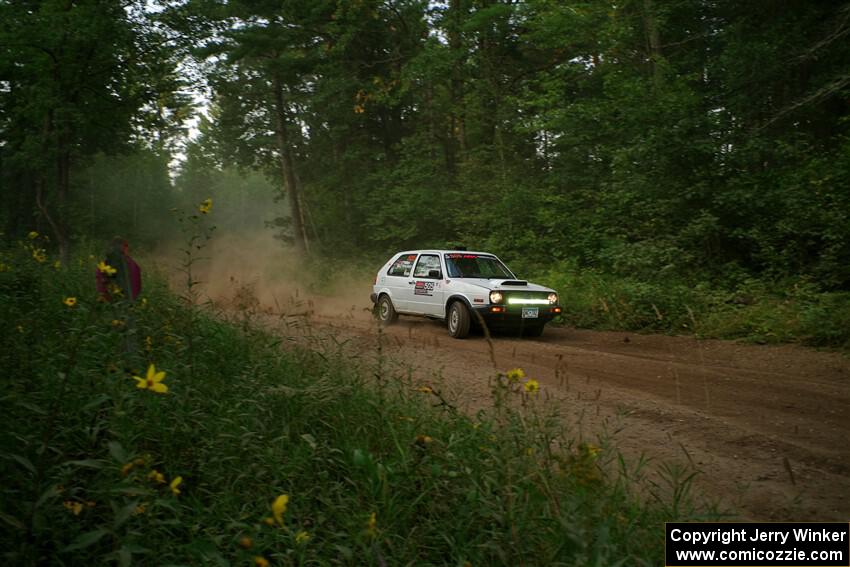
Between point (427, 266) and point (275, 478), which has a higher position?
point (427, 266)

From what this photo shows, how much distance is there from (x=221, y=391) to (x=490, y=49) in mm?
21255

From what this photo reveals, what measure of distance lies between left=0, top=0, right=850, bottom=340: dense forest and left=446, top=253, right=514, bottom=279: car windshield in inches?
144

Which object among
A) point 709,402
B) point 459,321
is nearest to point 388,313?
point 459,321

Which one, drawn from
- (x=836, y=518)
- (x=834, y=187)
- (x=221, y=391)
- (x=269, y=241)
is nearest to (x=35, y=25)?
(x=221, y=391)

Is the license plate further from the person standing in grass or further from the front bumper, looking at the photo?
the person standing in grass

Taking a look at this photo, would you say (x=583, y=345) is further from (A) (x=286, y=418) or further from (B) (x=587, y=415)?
(A) (x=286, y=418)

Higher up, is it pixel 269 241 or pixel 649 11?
pixel 649 11

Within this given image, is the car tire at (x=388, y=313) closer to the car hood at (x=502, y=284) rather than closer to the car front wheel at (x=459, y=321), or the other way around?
the car front wheel at (x=459, y=321)

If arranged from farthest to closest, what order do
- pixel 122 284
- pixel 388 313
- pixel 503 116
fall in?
pixel 503 116 → pixel 388 313 → pixel 122 284

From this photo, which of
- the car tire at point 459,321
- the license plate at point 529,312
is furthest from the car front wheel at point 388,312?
the license plate at point 529,312

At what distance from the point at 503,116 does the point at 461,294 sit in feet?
41.3

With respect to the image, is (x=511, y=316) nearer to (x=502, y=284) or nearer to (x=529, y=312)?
(x=529, y=312)

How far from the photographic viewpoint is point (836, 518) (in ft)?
11.5

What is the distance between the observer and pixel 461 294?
10.8 m
